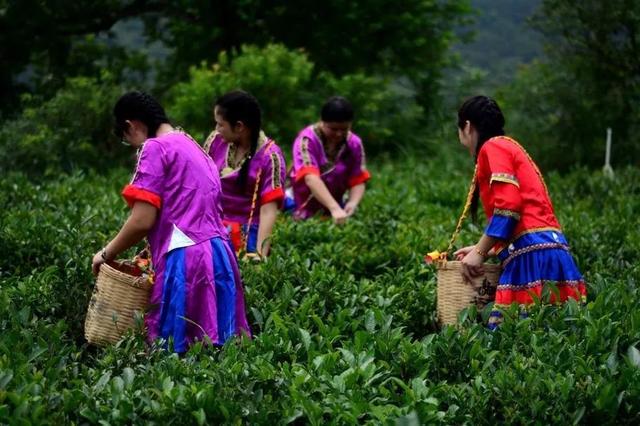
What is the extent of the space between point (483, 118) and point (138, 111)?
1733 millimetres

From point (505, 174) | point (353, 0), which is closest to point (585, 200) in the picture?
point (505, 174)

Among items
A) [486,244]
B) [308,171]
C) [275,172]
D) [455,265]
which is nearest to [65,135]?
[308,171]

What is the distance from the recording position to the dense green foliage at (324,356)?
11.5 feet

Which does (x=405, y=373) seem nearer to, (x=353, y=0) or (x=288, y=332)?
(x=288, y=332)

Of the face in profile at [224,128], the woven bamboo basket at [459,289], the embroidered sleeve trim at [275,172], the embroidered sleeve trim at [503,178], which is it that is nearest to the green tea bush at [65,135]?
the embroidered sleeve trim at [275,172]

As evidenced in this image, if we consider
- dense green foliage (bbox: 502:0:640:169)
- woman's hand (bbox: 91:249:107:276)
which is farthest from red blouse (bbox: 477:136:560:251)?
dense green foliage (bbox: 502:0:640:169)

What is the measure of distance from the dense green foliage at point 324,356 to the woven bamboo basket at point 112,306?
13 cm

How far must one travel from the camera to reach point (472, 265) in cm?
488

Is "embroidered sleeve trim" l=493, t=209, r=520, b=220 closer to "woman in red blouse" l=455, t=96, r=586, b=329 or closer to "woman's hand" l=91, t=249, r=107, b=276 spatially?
"woman in red blouse" l=455, t=96, r=586, b=329

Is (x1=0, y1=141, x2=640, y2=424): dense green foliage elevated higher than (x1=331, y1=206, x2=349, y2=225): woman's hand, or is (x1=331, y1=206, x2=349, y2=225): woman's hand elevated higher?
(x1=331, y1=206, x2=349, y2=225): woman's hand

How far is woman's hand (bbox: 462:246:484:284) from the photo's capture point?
191 inches

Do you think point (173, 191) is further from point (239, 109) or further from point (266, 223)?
point (266, 223)

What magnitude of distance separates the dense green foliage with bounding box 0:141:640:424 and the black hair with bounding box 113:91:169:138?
1022 mm

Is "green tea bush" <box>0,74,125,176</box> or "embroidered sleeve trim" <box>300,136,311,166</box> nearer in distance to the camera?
"embroidered sleeve trim" <box>300,136,311,166</box>
